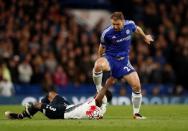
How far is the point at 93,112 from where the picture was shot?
45.3ft

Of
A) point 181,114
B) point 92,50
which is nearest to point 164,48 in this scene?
point 92,50

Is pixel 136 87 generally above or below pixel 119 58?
below

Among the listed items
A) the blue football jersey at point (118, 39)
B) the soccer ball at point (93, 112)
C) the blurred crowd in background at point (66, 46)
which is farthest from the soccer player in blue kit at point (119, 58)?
the blurred crowd in background at point (66, 46)

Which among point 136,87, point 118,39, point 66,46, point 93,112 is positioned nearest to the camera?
point 93,112

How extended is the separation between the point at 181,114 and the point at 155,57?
1008 centimetres

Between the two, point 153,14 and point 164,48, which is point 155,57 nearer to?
point 164,48

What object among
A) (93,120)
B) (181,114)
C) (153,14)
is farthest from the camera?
(153,14)

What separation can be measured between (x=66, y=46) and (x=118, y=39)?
10597mm

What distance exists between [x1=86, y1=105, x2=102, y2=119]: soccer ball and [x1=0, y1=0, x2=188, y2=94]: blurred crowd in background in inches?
357

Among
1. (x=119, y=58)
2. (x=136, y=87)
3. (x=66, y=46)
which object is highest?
(x=66, y=46)

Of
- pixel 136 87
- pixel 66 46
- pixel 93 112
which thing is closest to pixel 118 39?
pixel 136 87

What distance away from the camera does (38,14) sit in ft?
83.2

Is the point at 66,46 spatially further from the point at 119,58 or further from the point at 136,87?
the point at 136,87

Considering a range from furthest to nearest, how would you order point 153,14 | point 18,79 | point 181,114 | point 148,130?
point 153,14
point 18,79
point 181,114
point 148,130
